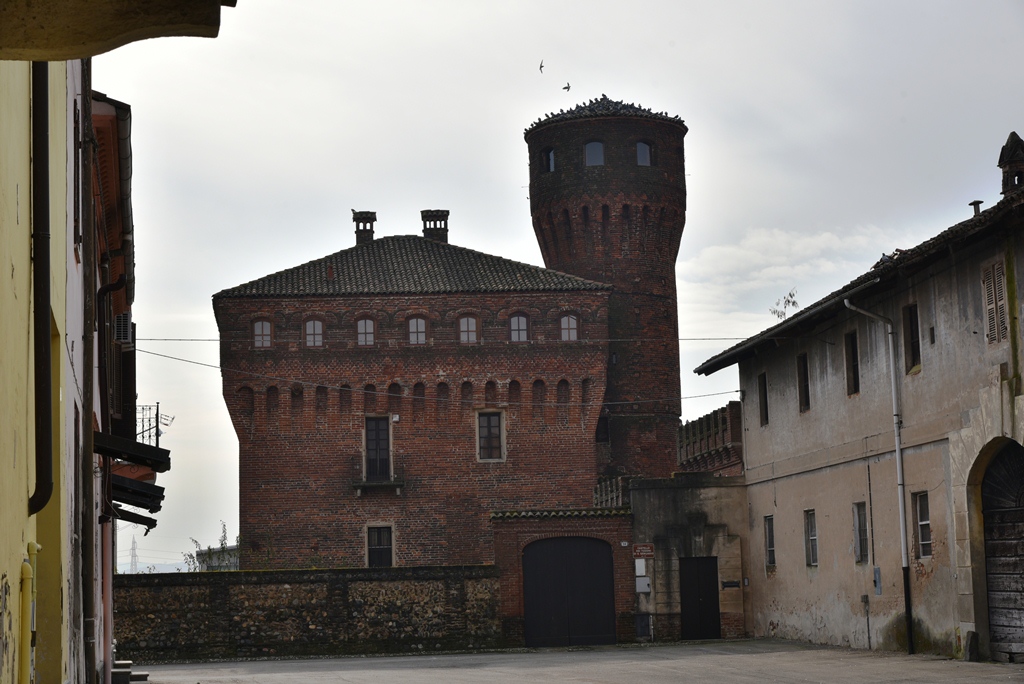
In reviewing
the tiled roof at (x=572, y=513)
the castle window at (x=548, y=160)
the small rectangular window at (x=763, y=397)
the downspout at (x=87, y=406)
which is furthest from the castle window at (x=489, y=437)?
the downspout at (x=87, y=406)

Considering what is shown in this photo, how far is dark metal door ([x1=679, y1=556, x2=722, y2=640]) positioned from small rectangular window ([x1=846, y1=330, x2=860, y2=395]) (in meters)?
8.03

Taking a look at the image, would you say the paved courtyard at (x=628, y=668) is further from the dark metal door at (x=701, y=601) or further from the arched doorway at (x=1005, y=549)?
the dark metal door at (x=701, y=601)

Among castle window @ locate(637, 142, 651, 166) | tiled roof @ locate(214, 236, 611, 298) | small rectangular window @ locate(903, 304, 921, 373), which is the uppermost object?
castle window @ locate(637, 142, 651, 166)

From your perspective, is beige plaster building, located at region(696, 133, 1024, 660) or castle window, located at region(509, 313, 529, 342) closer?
beige plaster building, located at region(696, 133, 1024, 660)

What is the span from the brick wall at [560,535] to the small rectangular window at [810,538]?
18.7 ft

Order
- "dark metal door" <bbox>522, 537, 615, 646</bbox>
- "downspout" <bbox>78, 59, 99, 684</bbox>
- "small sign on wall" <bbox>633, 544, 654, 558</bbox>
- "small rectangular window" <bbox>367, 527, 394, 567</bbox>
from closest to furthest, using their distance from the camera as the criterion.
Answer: "downspout" <bbox>78, 59, 99, 684</bbox> < "small sign on wall" <bbox>633, 544, 654, 558</bbox> < "dark metal door" <bbox>522, 537, 615, 646</bbox> < "small rectangular window" <bbox>367, 527, 394, 567</bbox>

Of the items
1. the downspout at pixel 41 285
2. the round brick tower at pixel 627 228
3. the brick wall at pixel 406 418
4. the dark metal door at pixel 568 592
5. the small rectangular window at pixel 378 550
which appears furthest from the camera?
the round brick tower at pixel 627 228

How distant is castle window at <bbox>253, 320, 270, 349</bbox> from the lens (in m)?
44.2

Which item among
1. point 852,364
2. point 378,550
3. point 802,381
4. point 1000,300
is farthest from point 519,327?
point 1000,300

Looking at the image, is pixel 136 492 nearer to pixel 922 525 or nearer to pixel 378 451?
pixel 922 525

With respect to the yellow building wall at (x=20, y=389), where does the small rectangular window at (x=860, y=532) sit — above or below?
below

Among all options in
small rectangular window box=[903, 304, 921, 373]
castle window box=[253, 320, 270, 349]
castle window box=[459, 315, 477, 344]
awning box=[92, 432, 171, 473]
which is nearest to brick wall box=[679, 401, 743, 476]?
castle window box=[459, 315, 477, 344]

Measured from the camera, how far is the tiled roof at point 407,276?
44.7m

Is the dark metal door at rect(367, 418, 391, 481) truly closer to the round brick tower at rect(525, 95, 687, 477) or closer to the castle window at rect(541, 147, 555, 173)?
the round brick tower at rect(525, 95, 687, 477)
